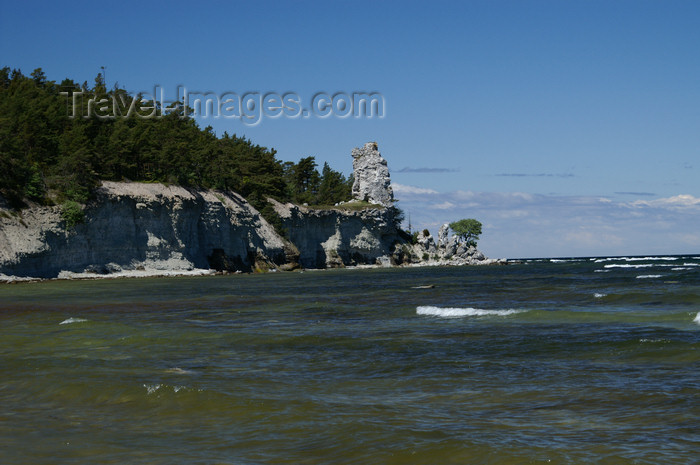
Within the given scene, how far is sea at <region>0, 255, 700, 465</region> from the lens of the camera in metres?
8.83

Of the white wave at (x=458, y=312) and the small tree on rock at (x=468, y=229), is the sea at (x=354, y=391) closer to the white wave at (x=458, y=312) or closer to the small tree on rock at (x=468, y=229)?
the white wave at (x=458, y=312)

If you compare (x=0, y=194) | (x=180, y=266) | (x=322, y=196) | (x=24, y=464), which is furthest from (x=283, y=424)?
(x=322, y=196)

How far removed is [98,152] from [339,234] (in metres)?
53.8

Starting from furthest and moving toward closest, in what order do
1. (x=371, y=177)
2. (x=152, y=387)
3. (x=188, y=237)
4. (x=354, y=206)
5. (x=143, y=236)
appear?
(x=371, y=177), (x=354, y=206), (x=188, y=237), (x=143, y=236), (x=152, y=387)

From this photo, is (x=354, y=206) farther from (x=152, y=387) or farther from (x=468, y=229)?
(x=152, y=387)

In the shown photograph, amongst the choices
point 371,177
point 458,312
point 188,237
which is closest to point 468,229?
point 371,177

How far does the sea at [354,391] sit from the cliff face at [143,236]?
43599 mm

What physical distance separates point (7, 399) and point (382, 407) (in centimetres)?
673

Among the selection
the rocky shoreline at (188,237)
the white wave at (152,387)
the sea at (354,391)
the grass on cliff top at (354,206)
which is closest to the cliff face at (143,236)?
the rocky shoreline at (188,237)

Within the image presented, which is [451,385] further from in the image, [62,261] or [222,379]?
[62,261]

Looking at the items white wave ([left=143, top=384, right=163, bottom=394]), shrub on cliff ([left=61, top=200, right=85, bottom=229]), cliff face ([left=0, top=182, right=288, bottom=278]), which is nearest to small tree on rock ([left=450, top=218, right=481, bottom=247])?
cliff face ([left=0, top=182, right=288, bottom=278])

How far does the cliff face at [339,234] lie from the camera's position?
4628 inches

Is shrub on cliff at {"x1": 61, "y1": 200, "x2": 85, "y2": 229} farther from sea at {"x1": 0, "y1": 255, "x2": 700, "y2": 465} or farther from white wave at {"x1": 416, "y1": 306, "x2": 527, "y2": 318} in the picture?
white wave at {"x1": 416, "y1": 306, "x2": 527, "y2": 318}

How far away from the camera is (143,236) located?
79.3 m
